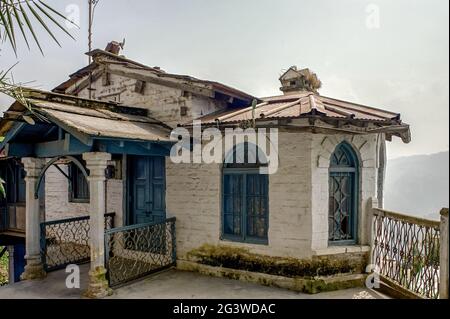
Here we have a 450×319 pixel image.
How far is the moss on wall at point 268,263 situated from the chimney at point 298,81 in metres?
5.23

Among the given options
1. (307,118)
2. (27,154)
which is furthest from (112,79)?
(307,118)

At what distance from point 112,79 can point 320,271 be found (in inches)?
274

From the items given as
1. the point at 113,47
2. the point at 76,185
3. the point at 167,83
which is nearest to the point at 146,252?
the point at 76,185

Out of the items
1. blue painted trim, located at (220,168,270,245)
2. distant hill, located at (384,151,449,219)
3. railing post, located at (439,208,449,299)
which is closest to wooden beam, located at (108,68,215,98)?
blue painted trim, located at (220,168,270,245)

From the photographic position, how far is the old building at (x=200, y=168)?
576cm

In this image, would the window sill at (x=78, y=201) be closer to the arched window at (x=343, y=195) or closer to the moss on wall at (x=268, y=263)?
the moss on wall at (x=268, y=263)

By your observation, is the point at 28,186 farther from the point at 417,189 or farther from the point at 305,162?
the point at 417,189

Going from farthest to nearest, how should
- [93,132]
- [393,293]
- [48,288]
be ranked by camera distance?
[48,288]
[393,293]
[93,132]

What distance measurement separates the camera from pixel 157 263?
24.3 feet

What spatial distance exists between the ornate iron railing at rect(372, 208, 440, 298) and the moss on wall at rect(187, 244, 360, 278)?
577 mm

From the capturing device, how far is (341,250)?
6043 millimetres

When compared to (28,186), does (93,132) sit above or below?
above

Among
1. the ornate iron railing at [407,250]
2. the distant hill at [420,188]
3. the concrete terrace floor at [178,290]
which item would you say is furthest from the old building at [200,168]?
the distant hill at [420,188]

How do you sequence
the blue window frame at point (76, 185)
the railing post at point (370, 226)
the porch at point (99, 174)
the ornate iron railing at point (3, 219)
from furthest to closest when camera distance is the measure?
1. the ornate iron railing at point (3, 219)
2. the blue window frame at point (76, 185)
3. the railing post at point (370, 226)
4. the porch at point (99, 174)
